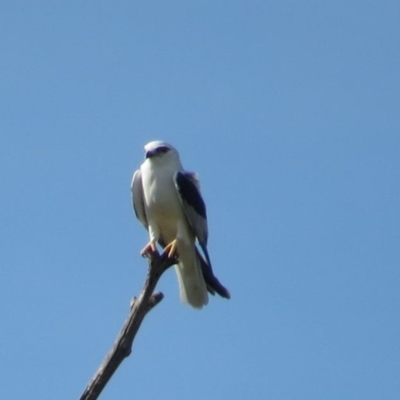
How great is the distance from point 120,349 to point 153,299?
1.96 ft

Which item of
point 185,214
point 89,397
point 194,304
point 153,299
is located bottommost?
point 89,397

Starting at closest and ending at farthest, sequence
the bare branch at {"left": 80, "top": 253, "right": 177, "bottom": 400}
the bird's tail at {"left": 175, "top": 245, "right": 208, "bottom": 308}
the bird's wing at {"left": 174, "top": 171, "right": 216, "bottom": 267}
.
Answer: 1. the bare branch at {"left": 80, "top": 253, "right": 177, "bottom": 400}
2. the bird's tail at {"left": 175, "top": 245, "right": 208, "bottom": 308}
3. the bird's wing at {"left": 174, "top": 171, "right": 216, "bottom": 267}

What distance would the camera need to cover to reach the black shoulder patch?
39.1 ft

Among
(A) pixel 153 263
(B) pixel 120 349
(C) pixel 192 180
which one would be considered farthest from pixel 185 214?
(B) pixel 120 349

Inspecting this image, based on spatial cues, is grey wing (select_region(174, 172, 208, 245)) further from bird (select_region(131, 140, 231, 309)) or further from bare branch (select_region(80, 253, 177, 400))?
bare branch (select_region(80, 253, 177, 400))

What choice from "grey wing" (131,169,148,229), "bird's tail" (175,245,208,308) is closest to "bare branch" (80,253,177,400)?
"bird's tail" (175,245,208,308)

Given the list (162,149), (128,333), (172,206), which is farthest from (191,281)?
(128,333)

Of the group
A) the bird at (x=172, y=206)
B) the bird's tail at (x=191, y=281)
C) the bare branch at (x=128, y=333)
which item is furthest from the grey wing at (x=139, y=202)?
the bare branch at (x=128, y=333)

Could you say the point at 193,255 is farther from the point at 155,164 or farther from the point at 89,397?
the point at 89,397

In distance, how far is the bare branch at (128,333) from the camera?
6668 millimetres

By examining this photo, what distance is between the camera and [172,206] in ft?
39.0

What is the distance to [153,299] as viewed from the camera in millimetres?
7391

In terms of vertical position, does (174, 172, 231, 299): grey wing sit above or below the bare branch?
above

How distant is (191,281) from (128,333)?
449 centimetres
